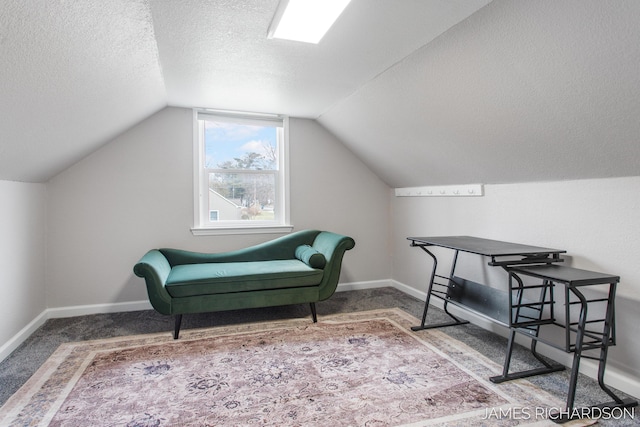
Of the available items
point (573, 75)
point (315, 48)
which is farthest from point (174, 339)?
point (573, 75)

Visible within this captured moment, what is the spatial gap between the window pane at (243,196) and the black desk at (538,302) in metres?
1.80

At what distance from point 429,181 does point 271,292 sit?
1888 millimetres

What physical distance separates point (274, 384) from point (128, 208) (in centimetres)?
236

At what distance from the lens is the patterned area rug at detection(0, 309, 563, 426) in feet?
5.81

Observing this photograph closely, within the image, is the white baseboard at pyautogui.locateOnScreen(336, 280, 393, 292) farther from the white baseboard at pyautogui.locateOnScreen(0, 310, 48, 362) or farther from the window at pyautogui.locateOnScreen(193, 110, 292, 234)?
the white baseboard at pyautogui.locateOnScreen(0, 310, 48, 362)

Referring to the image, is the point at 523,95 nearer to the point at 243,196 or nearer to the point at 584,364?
the point at 584,364

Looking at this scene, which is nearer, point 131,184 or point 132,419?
point 132,419

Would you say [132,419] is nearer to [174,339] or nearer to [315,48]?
[174,339]

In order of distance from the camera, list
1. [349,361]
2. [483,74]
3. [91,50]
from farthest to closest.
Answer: [349,361] < [483,74] < [91,50]

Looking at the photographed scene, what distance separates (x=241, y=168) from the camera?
3869mm

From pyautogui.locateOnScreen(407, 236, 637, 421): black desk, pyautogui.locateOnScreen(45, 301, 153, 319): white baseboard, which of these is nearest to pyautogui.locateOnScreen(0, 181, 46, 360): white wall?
pyautogui.locateOnScreen(45, 301, 153, 319): white baseboard

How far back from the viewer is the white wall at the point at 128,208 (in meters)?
3.28

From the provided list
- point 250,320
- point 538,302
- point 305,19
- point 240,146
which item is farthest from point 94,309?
point 538,302

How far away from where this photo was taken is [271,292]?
3.01 m
